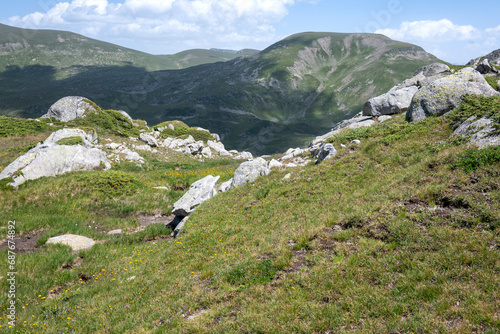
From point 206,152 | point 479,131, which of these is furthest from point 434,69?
point 206,152

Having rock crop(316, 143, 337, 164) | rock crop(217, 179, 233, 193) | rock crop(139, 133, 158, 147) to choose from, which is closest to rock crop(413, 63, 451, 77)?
rock crop(316, 143, 337, 164)

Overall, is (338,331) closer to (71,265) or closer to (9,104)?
(71,265)

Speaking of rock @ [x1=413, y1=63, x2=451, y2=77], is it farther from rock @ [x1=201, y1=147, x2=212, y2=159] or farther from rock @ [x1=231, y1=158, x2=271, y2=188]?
rock @ [x1=201, y1=147, x2=212, y2=159]

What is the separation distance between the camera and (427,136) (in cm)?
1606

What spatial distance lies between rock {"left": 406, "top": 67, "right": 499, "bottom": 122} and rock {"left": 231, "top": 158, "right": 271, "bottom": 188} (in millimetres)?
12741

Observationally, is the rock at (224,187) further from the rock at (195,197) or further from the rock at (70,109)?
the rock at (70,109)

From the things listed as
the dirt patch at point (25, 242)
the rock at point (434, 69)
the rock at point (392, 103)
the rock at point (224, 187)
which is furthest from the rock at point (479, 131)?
the rock at point (434, 69)

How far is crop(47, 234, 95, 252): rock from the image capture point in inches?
564

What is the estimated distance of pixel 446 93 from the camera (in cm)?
1944

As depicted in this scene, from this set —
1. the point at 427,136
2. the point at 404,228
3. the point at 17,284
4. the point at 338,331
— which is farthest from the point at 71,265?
the point at 427,136

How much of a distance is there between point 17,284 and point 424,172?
60.2 feet

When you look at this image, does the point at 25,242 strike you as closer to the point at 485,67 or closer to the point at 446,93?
the point at 446,93

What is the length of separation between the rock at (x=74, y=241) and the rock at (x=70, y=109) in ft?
149

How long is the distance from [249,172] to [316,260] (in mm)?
12389
